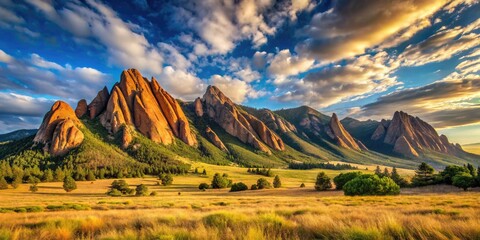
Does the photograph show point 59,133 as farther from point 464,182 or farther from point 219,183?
point 464,182

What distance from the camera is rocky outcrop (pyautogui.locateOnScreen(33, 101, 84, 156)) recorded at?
169500 mm

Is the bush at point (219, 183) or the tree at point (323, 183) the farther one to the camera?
the bush at point (219, 183)

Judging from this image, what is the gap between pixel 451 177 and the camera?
193ft

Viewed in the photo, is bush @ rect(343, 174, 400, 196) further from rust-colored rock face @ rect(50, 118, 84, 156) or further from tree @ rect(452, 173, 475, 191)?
rust-colored rock face @ rect(50, 118, 84, 156)

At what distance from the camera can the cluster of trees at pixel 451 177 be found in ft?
166

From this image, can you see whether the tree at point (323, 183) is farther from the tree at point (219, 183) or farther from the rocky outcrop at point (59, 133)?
the rocky outcrop at point (59, 133)

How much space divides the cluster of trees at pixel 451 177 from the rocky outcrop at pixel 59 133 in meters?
197

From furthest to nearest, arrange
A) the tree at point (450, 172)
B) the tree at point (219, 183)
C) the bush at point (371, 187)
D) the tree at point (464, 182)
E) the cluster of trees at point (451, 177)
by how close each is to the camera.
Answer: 1. the tree at point (219, 183)
2. the tree at point (450, 172)
3. the cluster of trees at point (451, 177)
4. the tree at point (464, 182)
5. the bush at point (371, 187)

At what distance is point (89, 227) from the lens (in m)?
9.79

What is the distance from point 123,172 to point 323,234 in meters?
140

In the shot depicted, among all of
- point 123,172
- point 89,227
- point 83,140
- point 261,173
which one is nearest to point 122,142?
point 83,140

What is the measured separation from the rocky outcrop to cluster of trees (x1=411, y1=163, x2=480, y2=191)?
197m

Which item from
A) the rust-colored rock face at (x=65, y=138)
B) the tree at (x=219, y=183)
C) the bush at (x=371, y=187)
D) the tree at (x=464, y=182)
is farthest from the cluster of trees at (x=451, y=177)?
the rust-colored rock face at (x=65, y=138)

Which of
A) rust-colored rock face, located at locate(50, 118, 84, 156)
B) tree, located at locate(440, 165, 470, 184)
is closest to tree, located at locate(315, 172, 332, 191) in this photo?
tree, located at locate(440, 165, 470, 184)
